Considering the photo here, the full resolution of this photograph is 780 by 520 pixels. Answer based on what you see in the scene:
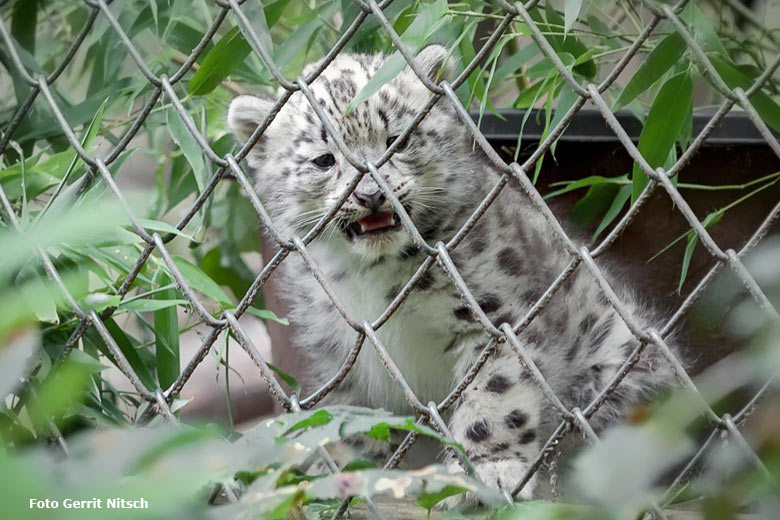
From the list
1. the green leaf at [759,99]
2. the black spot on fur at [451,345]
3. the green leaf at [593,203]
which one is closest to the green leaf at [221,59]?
the black spot on fur at [451,345]

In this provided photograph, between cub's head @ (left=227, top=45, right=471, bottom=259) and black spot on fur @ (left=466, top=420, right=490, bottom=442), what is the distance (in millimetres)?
618

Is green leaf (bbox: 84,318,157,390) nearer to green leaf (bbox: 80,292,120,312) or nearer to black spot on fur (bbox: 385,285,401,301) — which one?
green leaf (bbox: 80,292,120,312)

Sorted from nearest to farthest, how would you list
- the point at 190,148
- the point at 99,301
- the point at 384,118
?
1. the point at 99,301
2. the point at 190,148
3. the point at 384,118

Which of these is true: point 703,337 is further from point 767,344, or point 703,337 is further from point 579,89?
point 767,344

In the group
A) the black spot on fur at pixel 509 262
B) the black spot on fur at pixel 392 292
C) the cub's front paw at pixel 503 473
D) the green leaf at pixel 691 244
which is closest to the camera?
the green leaf at pixel 691 244

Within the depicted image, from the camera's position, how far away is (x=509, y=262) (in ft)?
9.50

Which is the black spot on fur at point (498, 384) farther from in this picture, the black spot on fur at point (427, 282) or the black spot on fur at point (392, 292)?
the black spot on fur at point (392, 292)

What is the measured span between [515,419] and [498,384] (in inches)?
4.4

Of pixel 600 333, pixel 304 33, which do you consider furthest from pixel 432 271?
pixel 304 33

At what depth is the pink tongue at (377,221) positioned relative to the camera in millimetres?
2895

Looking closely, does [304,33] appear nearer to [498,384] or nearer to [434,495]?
[498,384]

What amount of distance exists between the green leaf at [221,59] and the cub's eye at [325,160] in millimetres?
612

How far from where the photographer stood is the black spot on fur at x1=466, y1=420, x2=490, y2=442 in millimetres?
2588

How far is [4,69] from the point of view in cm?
319
